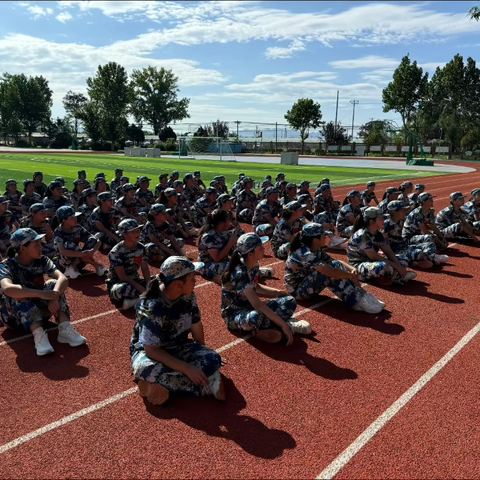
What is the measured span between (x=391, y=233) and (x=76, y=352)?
6264 mm

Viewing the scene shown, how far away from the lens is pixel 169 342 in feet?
14.6

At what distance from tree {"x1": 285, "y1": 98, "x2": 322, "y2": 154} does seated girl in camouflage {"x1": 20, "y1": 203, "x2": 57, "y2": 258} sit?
68.7m

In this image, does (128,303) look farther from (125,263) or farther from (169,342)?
(169,342)

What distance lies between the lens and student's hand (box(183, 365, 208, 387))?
4.07 meters

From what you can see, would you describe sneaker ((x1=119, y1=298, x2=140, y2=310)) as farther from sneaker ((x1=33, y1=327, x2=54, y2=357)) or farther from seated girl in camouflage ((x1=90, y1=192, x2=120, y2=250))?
seated girl in camouflage ((x1=90, y1=192, x2=120, y2=250))

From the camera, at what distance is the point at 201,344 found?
455cm

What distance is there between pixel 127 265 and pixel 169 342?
2.51 m

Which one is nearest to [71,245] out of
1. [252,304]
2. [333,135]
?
[252,304]

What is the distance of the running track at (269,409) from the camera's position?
3.52 meters

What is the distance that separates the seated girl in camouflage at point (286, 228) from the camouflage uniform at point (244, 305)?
3.45 meters

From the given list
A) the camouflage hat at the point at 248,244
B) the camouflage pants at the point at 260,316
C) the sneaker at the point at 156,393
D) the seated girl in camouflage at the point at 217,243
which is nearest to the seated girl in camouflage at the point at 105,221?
the seated girl in camouflage at the point at 217,243

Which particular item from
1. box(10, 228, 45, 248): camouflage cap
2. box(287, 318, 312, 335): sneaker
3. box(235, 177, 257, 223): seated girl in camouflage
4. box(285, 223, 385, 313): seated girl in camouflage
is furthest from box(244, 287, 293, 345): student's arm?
box(235, 177, 257, 223): seated girl in camouflage

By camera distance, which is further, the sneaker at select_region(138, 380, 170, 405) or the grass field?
the grass field

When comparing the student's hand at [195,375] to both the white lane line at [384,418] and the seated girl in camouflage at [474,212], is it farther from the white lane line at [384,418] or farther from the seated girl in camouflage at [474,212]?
the seated girl in camouflage at [474,212]
